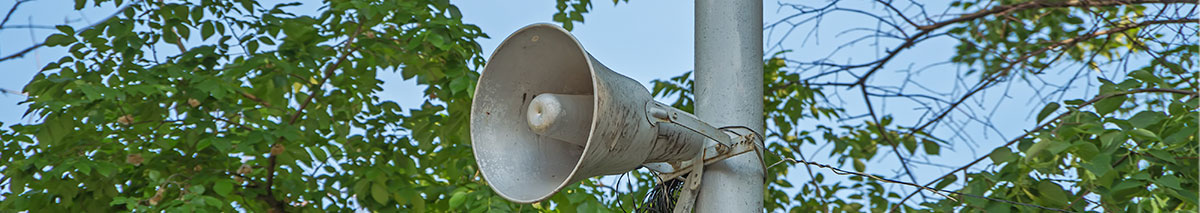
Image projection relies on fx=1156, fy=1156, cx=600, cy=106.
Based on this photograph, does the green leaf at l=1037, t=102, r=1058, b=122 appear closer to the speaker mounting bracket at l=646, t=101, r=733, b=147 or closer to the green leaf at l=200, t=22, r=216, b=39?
the speaker mounting bracket at l=646, t=101, r=733, b=147

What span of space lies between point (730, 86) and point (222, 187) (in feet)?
6.62

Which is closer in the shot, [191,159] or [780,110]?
[191,159]

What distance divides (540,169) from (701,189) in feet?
1.18

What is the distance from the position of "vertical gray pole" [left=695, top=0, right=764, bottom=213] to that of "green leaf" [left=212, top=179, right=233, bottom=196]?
1.89 meters

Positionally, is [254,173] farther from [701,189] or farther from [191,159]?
[701,189]

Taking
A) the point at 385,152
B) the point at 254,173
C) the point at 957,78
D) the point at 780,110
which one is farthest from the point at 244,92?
the point at 957,78

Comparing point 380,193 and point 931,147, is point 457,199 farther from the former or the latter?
point 931,147

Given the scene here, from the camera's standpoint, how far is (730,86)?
8.48 feet

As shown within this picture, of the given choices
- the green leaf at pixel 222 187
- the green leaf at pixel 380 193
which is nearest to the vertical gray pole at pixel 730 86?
the green leaf at pixel 380 193

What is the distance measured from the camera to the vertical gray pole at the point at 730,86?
2500 mm

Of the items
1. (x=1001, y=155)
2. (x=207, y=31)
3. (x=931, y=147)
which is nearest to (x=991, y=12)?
(x=931, y=147)

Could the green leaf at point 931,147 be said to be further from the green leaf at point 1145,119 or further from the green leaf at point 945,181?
the green leaf at point 1145,119

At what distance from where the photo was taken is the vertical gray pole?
8.20 feet

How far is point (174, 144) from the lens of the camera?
167 inches
